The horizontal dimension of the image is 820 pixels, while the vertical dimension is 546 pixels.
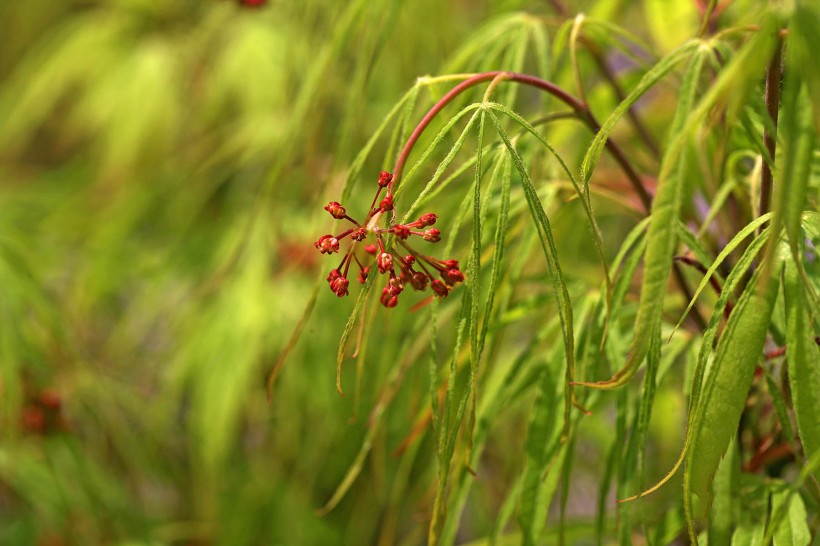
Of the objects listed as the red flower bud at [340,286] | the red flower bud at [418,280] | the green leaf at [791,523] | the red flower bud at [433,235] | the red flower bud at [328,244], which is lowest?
the green leaf at [791,523]

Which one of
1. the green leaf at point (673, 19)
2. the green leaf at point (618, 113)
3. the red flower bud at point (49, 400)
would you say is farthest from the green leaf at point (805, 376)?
the red flower bud at point (49, 400)

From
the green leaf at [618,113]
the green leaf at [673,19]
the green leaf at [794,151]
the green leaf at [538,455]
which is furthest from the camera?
the green leaf at [673,19]

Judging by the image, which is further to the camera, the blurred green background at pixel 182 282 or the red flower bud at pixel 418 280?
the blurred green background at pixel 182 282

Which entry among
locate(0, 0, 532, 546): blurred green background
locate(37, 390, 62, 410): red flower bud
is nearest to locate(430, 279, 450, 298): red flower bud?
locate(0, 0, 532, 546): blurred green background

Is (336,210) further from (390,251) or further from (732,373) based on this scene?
(732,373)

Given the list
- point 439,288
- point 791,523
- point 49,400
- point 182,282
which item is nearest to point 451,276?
point 439,288

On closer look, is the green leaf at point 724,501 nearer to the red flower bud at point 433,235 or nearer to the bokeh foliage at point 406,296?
the bokeh foliage at point 406,296

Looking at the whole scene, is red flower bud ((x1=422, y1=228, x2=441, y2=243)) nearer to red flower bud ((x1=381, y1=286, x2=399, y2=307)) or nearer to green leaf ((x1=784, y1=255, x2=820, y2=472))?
red flower bud ((x1=381, y1=286, x2=399, y2=307))
